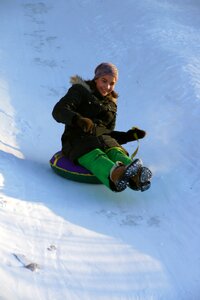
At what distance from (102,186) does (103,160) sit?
30 centimetres

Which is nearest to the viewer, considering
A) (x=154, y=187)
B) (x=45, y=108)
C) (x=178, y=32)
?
(x=154, y=187)

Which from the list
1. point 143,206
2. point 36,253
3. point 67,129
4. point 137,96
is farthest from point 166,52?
point 36,253

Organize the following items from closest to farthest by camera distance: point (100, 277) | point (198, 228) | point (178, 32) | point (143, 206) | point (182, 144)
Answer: point (100, 277) < point (198, 228) < point (143, 206) < point (182, 144) < point (178, 32)

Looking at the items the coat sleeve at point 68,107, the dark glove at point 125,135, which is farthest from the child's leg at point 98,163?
the dark glove at point 125,135

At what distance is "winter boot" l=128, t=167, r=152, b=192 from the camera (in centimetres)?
343

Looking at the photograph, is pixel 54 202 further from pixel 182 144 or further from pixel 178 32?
pixel 178 32

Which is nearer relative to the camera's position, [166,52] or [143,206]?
[143,206]

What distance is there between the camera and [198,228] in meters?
3.38

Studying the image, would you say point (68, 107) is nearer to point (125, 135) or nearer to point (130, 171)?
point (125, 135)

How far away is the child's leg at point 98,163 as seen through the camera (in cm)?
363

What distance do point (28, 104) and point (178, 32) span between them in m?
2.44

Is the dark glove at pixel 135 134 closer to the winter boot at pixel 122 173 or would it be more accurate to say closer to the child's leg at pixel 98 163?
the child's leg at pixel 98 163

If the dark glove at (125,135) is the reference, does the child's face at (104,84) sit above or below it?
above

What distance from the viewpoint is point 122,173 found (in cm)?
345
